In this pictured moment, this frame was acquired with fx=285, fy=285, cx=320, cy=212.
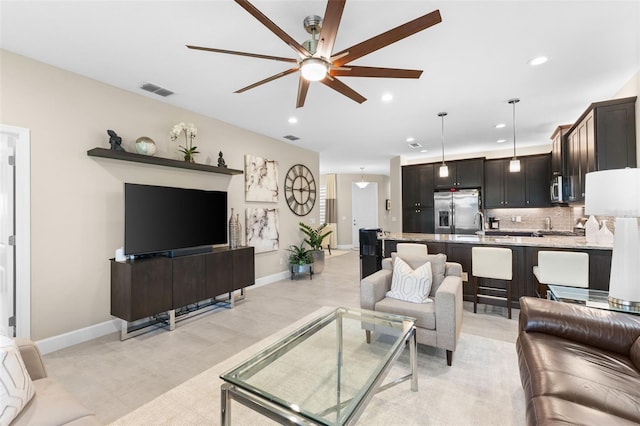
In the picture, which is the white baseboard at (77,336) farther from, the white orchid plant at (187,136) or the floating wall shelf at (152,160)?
the white orchid plant at (187,136)

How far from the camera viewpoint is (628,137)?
3.15 metres

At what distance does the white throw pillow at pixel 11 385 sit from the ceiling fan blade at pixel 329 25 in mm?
2279

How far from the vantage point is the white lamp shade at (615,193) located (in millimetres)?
2033

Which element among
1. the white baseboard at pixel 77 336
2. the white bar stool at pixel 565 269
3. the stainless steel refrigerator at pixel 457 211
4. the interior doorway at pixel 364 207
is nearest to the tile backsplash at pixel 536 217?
the stainless steel refrigerator at pixel 457 211

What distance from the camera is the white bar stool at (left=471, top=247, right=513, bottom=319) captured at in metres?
3.60

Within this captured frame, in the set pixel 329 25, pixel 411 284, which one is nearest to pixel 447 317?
pixel 411 284

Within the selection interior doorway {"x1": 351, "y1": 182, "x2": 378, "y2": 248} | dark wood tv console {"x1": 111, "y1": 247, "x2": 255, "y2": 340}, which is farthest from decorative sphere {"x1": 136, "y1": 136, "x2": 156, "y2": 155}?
interior doorway {"x1": 351, "y1": 182, "x2": 378, "y2": 248}

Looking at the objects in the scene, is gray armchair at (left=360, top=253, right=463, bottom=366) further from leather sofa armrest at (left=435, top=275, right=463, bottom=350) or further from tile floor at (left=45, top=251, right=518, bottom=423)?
tile floor at (left=45, top=251, right=518, bottom=423)

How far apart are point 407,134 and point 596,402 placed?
189 inches

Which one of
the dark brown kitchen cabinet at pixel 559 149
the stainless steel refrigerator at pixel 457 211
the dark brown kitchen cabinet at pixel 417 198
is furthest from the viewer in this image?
the dark brown kitchen cabinet at pixel 417 198

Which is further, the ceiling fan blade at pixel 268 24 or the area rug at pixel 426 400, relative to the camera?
the area rug at pixel 426 400

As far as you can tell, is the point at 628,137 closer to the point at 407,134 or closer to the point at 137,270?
the point at 407,134

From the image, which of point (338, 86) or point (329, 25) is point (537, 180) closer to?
point (338, 86)

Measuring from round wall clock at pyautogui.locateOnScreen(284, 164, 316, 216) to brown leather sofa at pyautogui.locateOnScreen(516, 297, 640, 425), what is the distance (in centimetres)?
457
